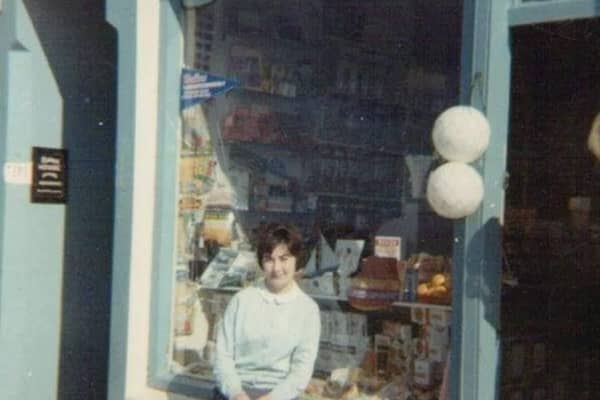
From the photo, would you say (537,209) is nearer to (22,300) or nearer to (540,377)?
(540,377)

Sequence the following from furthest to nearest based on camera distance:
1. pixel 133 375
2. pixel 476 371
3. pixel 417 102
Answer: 1. pixel 133 375
2. pixel 417 102
3. pixel 476 371

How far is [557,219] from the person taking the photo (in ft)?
20.2

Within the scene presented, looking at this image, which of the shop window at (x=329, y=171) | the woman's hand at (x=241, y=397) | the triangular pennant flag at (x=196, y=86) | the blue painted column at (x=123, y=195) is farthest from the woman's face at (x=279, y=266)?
the triangular pennant flag at (x=196, y=86)

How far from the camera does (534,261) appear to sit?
603 cm

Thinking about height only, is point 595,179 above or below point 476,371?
above

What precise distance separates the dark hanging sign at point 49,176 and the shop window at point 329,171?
3.98 ft

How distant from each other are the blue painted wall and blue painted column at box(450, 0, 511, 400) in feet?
11.0

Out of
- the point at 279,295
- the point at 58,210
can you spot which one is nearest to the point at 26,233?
the point at 58,210

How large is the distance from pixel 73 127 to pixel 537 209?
316 centimetres

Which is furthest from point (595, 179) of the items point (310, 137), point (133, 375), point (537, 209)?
point (133, 375)

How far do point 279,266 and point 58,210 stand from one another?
2796 mm

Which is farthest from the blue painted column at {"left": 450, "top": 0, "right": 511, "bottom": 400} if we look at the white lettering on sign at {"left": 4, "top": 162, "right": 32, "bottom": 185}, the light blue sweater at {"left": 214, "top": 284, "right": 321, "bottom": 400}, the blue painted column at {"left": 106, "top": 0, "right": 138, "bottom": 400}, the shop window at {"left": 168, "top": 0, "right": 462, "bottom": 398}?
the white lettering on sign at {"left": 4, "top": 162, "right": 32, "bottom": 185}

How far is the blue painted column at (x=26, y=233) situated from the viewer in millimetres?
6680

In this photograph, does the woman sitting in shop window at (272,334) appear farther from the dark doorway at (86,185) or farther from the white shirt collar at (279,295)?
the dark doorway at (86,185)
